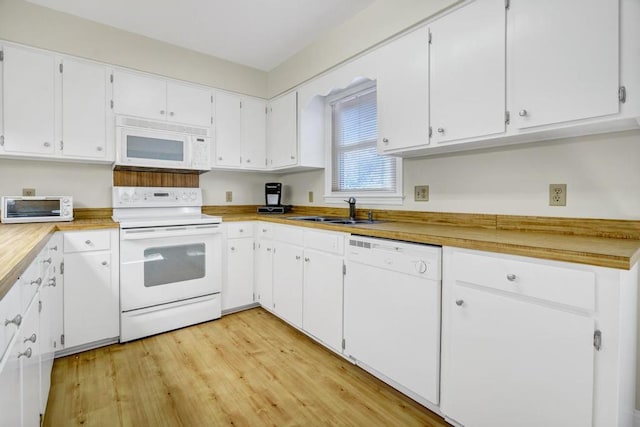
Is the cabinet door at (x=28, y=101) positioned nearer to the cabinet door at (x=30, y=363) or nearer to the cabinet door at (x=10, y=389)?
the cabinet door at (x=30, y=363)

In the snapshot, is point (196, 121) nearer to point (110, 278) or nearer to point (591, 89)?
point (110, 278)

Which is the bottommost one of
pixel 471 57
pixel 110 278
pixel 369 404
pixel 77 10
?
pixel 369 404

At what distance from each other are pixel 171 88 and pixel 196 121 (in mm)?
345

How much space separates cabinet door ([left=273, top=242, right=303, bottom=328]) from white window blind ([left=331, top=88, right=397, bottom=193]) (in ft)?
2.80

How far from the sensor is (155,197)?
296cm

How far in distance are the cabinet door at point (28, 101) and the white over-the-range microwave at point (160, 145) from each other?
0.46 metres

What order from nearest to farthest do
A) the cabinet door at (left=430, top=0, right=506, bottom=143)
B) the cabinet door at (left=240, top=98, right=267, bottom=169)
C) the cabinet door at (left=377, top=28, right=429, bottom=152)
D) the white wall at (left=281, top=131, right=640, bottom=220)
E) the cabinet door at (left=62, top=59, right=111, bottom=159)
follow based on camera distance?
the white wall at (left=281, top=131, right=640, bottom=220), the cabinet door at (left=430, top=0, right=506, bottom=143), the cabinet door at (left=377, top=28, right=429, bottom=152), the cabinet door at (left=62, top=59, right=111, bottom=159), the cabinet door at (left=240, top=98, right=267, bottom=169)

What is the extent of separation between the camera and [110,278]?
2359 mm

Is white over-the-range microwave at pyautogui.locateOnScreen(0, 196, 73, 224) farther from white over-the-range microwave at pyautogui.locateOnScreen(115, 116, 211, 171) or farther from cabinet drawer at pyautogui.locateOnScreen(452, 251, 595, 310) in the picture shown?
cabinet drawer at pyautogui.locateOnScreen(452, 251, 595, 310)

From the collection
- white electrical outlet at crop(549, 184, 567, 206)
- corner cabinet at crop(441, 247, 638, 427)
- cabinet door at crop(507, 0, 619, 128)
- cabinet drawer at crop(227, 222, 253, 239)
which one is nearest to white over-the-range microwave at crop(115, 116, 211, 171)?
cabinet drawer at crop(227, 222, 253, 239)

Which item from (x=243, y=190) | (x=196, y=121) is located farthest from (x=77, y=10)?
(x=243, y=190)

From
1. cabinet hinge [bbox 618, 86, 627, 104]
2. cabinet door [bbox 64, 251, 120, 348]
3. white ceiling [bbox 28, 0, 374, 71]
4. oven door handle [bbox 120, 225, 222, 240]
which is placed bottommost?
cabinet door [bbox 64, 251, 120, 348]

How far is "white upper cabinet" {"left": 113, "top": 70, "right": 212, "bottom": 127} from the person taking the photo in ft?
8.84

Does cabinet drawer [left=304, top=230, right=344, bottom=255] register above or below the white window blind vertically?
below
